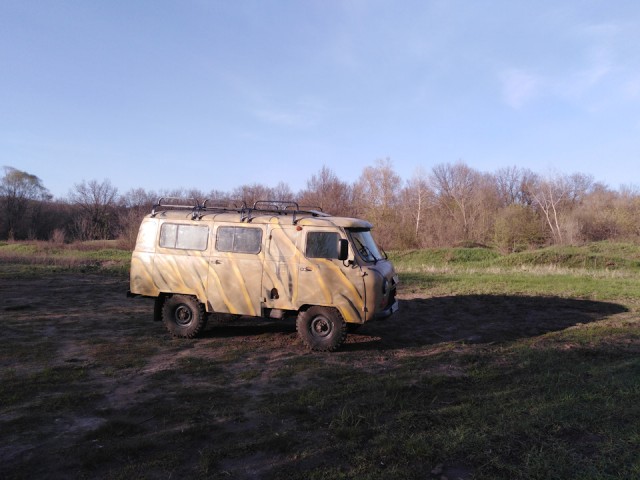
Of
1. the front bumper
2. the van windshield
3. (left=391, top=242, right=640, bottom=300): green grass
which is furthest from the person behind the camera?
(left=391, top=242, right=640, bottom=300): green grass

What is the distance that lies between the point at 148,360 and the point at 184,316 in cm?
178

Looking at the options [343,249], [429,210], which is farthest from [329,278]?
[429,210]

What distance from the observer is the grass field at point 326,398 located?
396 cm

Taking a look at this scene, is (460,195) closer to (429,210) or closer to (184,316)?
(429,210)

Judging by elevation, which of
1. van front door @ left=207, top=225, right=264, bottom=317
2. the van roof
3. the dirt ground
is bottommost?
the dirt ground

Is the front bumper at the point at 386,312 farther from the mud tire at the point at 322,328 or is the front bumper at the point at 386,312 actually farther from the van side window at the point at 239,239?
the van side window at the point at 239,239

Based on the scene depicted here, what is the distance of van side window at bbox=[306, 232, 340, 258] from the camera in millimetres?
7988

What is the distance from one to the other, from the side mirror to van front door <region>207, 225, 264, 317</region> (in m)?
1.64

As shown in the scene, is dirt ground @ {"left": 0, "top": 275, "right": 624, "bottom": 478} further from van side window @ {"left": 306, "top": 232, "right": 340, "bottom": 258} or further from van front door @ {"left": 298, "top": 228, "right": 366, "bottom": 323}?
van side window @ {"left": 306, "top": 232, "right": 340, "bottom": 258}

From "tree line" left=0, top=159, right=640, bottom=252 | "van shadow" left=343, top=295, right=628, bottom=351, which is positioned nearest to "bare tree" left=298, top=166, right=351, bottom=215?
"tree line" left=0, top=159, right=640, bottom=252

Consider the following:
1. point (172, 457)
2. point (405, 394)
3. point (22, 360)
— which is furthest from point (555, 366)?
point (22, 360)

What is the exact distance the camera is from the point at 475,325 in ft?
33.6

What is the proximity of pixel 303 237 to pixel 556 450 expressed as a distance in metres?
5.34

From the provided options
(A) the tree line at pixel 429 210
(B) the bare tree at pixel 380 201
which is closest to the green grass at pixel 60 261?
(A) the tree line at pixel 429 210
